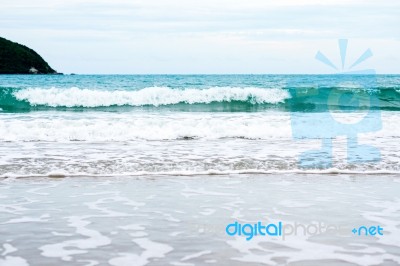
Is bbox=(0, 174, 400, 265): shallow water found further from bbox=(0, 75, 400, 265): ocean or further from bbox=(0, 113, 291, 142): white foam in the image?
bbox=(0, 113, 291, 142): white foam

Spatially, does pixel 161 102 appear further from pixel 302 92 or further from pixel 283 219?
pixel 283 219

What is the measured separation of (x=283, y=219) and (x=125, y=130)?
24.9 feet

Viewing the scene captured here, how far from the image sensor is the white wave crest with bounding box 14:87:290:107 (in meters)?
23.0

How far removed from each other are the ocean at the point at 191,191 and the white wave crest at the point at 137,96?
8.96m

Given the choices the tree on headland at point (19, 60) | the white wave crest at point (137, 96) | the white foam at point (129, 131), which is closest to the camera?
the white foam at point (129, 131)

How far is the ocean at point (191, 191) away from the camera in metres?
4.40

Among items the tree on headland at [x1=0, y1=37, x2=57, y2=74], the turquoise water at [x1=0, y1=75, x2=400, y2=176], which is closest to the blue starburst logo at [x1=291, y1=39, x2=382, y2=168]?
Answer: the turquoise water at [x1=0, y1=75, x2=400, y2=176]

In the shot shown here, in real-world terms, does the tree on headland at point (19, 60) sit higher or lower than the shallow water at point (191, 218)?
higher

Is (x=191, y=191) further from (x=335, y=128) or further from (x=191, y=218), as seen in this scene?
(x=335, y=128)

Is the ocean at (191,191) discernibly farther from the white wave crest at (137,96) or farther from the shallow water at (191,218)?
the white wave crest at (137,96)

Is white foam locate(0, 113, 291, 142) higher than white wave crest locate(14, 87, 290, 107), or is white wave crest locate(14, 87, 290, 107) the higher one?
white wave crest locate(14, 87, 290, 107)

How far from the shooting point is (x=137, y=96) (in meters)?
24.1

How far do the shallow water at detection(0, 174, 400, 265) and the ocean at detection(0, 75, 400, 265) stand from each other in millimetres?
15

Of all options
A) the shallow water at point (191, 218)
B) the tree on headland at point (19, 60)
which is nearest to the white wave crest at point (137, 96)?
the shallow water at point (191, 218)
